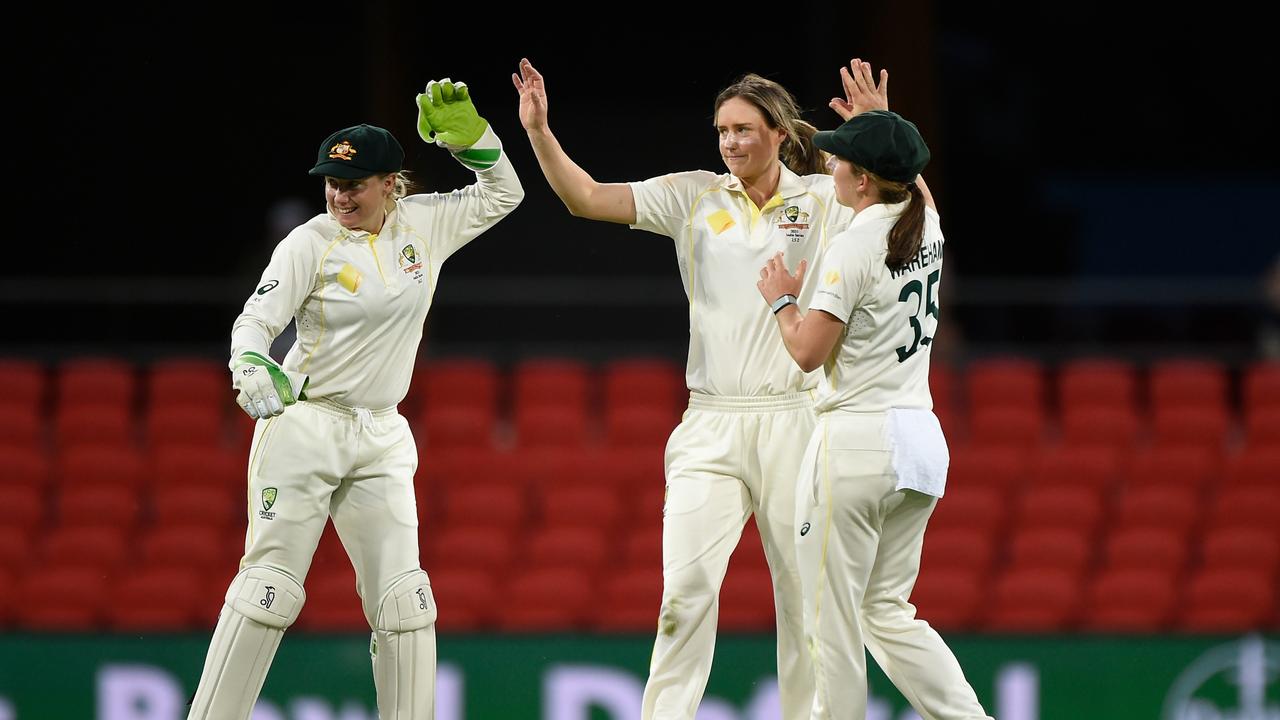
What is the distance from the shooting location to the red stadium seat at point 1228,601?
7496 millimetres

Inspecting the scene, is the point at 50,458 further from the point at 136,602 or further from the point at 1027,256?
the point at 1027,256

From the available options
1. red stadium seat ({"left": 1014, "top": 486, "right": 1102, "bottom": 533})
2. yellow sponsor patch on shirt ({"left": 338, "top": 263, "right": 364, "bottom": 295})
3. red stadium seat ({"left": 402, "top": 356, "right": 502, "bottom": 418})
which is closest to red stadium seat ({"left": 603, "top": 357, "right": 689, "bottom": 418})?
red stadium seat ({"left": 402, "top": 356, "right": 502, "bottom": 418})

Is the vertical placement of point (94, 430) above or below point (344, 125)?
below

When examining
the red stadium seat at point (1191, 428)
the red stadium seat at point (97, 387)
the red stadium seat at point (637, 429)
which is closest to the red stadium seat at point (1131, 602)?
the red stadium seat at point (1191, 428)

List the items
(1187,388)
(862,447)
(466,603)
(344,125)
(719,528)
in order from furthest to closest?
(344,125), (1187,388), (466,603), (719,528), (862,447)

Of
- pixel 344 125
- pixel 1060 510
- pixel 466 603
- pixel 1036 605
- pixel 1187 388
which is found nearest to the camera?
pixel 466 603

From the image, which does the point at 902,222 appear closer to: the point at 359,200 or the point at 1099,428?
the point at 359,200

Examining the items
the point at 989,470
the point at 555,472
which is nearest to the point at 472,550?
the point at 555,472

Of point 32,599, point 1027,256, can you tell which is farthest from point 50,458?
point 1027,256

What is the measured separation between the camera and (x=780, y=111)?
431cm

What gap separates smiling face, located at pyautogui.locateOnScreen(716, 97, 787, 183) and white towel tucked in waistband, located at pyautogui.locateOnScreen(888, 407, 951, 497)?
0.85 metres

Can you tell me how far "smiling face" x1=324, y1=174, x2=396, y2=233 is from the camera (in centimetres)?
418

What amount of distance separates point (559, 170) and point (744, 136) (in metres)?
0.52

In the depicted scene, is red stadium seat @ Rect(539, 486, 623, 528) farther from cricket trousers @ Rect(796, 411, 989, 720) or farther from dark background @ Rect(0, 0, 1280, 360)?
cricket trousers @ Rect(796, 411, 989, 720)
